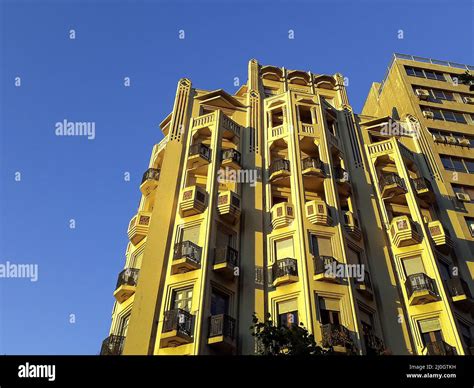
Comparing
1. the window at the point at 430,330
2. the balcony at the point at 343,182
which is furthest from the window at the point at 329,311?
the balcony at the point at 343,182

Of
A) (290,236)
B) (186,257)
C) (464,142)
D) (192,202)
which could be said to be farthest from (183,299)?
(464,142)

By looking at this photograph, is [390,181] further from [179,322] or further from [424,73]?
[424,73]

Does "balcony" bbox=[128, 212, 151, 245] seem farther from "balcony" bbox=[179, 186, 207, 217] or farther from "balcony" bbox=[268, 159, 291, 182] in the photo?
"balcony" bbox=[268, 159, 291, 182]

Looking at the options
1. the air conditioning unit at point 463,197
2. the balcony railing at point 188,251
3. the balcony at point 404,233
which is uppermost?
the air conditioning unit at point 463,197

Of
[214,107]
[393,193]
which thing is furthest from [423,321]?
[214,107]

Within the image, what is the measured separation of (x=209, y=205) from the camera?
2323 centimetres

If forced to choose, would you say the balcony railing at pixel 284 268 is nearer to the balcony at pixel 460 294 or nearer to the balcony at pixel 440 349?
the balcony at pixel 440 349

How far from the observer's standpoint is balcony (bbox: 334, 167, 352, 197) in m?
25.8

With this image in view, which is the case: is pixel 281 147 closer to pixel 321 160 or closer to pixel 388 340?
pixel 321 160

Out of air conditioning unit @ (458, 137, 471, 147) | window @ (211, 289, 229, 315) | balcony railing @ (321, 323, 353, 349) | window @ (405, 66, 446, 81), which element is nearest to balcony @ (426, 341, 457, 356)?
balcony railing @ (321, 323, 353, 349)

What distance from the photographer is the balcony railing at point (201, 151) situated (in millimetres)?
25734

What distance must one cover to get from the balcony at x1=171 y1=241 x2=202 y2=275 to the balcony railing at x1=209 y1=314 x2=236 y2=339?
8.13 feet

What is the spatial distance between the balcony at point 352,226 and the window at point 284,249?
271 cm

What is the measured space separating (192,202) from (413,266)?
10.1 meters
